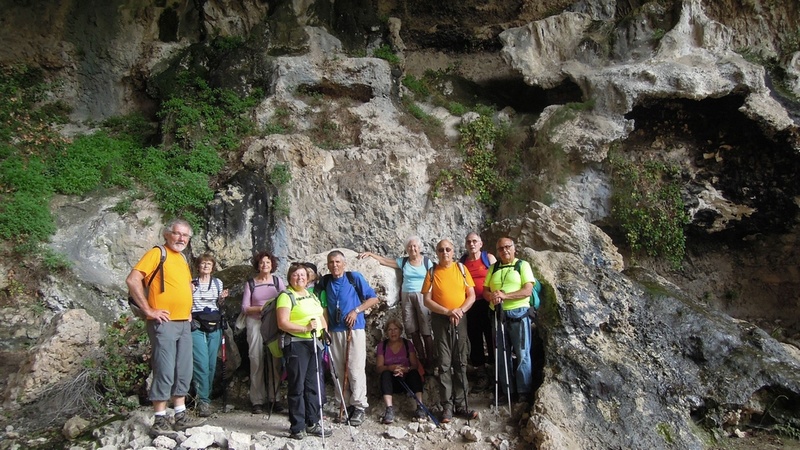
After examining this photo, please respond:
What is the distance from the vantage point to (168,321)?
4.96m

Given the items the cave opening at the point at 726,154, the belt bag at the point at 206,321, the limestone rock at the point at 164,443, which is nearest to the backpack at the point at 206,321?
the belt bag at the point at 206,321

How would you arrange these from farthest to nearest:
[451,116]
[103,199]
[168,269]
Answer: [451,116] < [103,199] < [168,269]

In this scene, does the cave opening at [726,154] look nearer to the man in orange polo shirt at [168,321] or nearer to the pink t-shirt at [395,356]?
the pink t-shirt at [395,356]

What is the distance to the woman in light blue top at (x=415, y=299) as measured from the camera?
19.9 ft

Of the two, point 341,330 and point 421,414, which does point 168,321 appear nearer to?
point 341,330

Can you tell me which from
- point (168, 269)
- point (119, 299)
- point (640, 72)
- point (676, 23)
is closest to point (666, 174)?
point (640, 72)

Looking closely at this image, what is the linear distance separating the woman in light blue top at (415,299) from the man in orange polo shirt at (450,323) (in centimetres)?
Result: 30

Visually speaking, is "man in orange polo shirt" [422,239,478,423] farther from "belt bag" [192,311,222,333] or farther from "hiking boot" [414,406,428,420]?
"belt bag" [192,311,222,333]

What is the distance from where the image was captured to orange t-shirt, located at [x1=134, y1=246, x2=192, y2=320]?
4.93 metres

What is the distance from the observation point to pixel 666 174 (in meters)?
10.3

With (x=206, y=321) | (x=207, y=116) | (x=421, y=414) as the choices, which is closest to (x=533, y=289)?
(x=421, y=414)

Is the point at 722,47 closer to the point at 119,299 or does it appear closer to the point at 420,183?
the point at 420,183

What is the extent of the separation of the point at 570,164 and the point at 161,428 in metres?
8.09

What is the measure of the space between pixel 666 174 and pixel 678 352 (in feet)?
16.5
